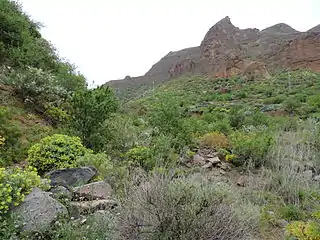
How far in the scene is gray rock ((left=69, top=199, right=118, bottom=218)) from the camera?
4417 millimetres

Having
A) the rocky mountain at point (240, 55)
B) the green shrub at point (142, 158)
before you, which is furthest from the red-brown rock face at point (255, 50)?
the green shrub at point (142, 158)

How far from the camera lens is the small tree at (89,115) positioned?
854 centimetres

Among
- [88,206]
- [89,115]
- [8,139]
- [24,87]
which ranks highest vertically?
[24,87]

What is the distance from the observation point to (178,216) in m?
3.87

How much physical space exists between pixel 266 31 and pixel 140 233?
86.1m

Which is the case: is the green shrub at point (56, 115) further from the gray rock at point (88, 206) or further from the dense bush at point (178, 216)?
the dense bush at point (178, 216)

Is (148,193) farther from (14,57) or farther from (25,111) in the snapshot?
(14,57)

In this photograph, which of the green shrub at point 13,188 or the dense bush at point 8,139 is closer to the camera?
the green shrub at point 13,188

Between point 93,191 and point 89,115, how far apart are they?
3.89m

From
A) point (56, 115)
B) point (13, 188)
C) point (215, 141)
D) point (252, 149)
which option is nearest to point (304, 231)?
point (13, 188)

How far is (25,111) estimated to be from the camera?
1036 centimetres

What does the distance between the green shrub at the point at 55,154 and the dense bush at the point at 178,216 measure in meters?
2.93

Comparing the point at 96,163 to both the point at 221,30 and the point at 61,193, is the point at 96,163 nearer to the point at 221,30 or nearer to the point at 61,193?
the point at 61,193

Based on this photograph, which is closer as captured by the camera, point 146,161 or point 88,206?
point 88,206
